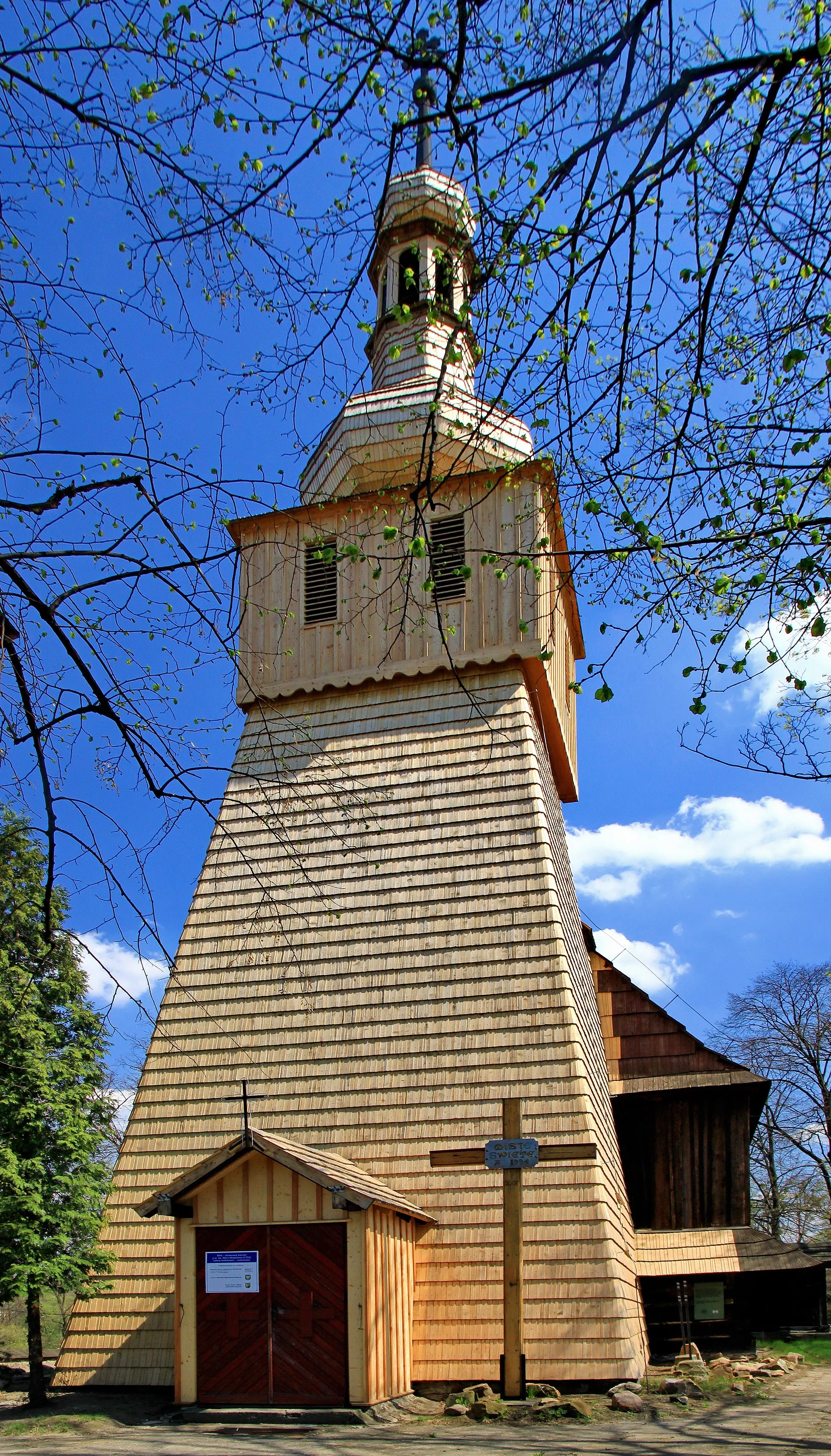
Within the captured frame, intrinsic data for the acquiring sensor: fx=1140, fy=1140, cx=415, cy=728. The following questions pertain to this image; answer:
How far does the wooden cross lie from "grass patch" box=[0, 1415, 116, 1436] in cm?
328

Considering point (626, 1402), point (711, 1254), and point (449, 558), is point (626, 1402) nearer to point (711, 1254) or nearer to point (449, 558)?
point (711, 1254)

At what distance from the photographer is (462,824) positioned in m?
13.1

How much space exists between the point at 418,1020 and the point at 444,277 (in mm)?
8093

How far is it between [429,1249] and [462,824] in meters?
4.46

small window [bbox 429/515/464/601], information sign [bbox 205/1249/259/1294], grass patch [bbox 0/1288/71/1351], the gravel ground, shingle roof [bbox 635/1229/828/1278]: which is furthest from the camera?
grass patch [bbox 0/1288/71/1351]

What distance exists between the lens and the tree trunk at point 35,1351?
1107 cm

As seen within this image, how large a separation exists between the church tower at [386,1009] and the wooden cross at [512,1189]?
1.6 inches

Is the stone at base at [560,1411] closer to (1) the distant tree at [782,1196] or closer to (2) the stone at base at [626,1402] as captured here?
(2) the stone at base at [626,1402]

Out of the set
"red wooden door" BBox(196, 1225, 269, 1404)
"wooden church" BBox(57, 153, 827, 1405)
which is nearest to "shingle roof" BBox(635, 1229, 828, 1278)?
"wooden church" BBox(57, 153, 827, 1405)

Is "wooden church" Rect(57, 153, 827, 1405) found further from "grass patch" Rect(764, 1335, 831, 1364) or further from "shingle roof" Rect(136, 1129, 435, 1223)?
"grass patch" Rect(764, 1335, 831, 1364)

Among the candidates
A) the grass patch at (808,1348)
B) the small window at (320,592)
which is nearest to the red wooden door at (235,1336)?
the grass patch at (808,1348)

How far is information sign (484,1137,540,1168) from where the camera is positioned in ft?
32.4

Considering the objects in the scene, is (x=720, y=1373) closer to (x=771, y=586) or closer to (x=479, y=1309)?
(x=479, y=1309)

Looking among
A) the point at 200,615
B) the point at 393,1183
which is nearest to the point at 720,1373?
the point at 393,1183
